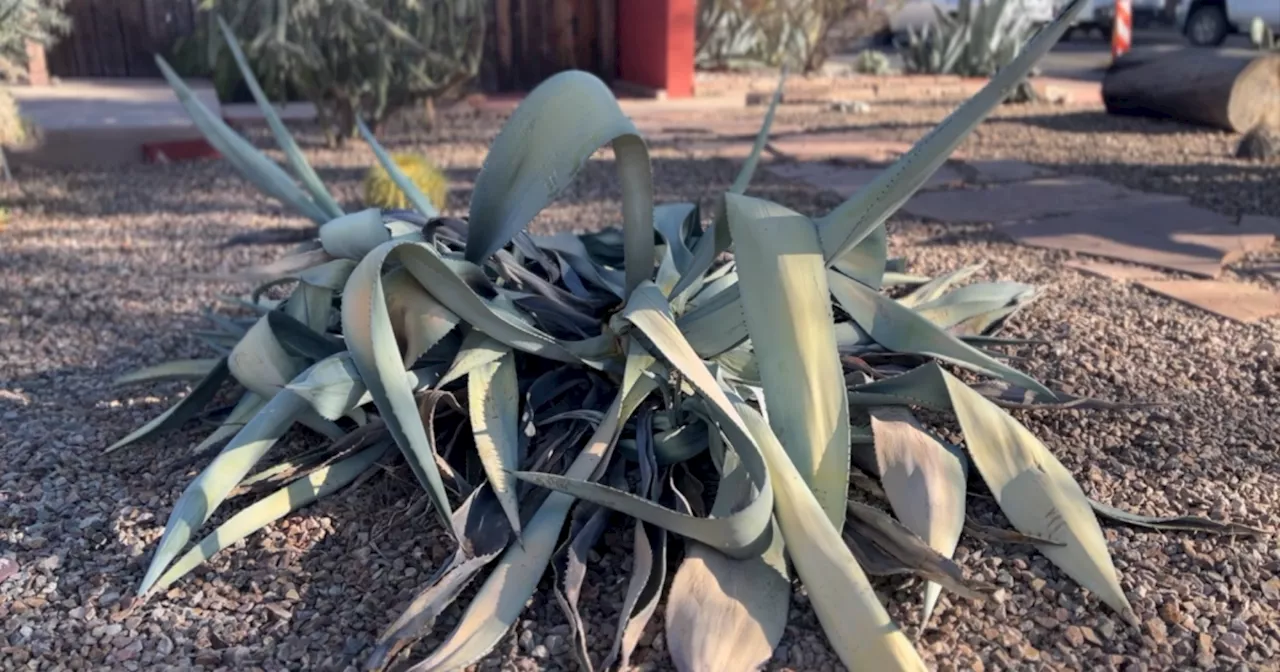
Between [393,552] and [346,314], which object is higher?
[346,314]

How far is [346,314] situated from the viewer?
5.82 ft

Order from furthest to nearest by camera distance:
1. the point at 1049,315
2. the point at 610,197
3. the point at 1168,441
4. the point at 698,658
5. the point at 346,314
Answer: the point at 610,197 < the point at 1049,315 < the point at 1168,441 < the point at 346,314 < the point at 698,658

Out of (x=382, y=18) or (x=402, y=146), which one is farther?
(x=402, y=146)

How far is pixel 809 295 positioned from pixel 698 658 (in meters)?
0.58

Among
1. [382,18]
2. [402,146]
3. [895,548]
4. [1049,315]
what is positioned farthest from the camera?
[402,146]

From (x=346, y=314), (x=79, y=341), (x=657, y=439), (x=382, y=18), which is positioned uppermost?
(x=382, y=18)

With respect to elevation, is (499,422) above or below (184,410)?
above

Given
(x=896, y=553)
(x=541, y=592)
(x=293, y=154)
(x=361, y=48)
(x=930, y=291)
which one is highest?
(x=361, y=48)

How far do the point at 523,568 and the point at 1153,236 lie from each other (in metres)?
3.28

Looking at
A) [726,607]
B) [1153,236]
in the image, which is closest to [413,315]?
[726,607]

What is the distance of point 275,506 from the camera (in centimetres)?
186

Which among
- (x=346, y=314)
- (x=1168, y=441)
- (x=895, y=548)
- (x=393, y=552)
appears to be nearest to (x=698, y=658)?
(x=895, y=548)

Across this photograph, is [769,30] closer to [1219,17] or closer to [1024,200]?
[1024,200]

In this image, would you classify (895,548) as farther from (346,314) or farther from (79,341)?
(79,341)
